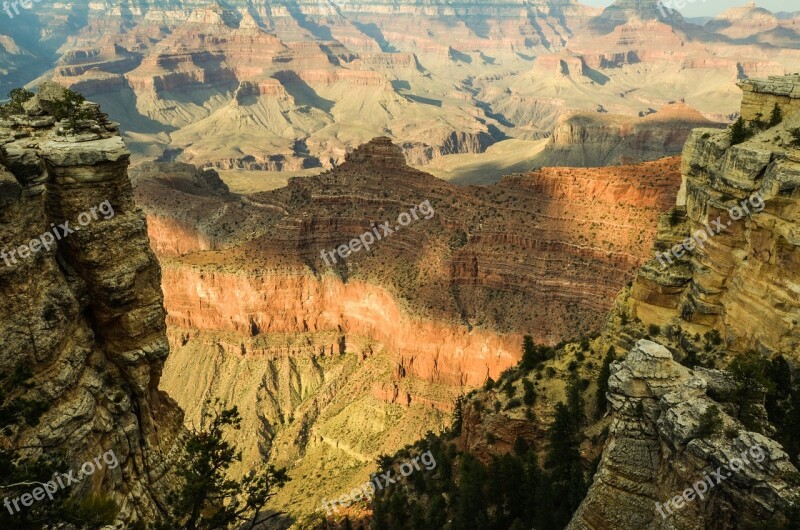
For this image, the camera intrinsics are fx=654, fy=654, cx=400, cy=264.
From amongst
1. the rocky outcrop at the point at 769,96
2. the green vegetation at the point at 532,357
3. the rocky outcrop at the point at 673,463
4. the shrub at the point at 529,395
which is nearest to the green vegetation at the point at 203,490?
the rocky outcrop at the point at 673,463

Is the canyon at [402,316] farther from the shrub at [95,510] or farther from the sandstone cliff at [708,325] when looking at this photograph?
the shrub at [95,510]

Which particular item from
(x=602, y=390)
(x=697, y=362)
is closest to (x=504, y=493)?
(x=602, y=390)

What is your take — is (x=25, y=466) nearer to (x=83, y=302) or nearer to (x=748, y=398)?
(x=83, y=302)

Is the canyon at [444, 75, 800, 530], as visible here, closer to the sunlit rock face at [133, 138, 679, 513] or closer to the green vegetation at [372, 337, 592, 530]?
the green vegetation at [372, 337, 592, 530]

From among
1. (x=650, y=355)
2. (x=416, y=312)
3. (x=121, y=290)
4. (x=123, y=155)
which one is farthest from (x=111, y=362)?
(x=416, y=312)

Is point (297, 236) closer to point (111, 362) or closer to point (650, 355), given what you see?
point (111, 362)

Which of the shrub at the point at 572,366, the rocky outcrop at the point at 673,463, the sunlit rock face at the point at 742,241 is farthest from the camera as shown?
the shrub at the point at 572,366

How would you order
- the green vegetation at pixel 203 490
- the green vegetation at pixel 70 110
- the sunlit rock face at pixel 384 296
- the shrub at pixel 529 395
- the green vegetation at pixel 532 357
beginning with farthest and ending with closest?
the sunlit rock face at pixel 384 296 < the green vegetation at pixel 532 357 < the shrub at pixel 529 395 < the green vegetation at pixel 203 490 < the green vegetation at pixel 70 110
